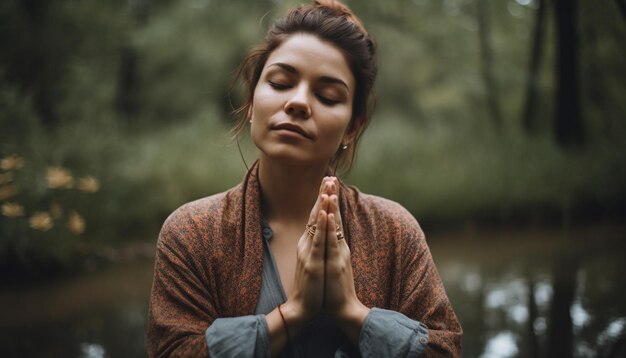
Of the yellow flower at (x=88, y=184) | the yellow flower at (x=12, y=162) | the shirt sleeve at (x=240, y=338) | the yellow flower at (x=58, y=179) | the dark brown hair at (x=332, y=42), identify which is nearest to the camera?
the shirt sleeve at (x=240, y=338)

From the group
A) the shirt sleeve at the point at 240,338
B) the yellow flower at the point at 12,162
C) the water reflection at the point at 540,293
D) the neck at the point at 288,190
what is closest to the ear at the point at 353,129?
the neck at the point at 288,190

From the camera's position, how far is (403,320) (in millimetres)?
1477

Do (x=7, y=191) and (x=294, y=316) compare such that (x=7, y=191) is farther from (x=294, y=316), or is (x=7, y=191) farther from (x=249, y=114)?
(x=294, y=316)

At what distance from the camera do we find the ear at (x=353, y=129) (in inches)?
72.1

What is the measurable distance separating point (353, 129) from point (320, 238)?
1.92 ft

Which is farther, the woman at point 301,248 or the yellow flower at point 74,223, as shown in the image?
the yellow flower at point 74,223

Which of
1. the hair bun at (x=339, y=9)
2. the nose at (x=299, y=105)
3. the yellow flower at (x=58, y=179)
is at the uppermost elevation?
the hair bun at (x=339, y=9)

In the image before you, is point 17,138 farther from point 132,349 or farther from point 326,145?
point 326,145

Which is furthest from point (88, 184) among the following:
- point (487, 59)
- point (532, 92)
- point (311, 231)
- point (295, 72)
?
point (532, 92)

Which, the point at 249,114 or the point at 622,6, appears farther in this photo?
the point at 622,6

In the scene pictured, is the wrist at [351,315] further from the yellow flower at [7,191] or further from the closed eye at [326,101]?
the yellow flower at [7,191]

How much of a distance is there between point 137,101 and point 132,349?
25.1 feet

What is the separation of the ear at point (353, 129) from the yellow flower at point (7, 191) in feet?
8.80

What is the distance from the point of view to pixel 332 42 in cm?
163
